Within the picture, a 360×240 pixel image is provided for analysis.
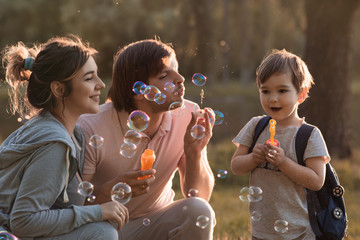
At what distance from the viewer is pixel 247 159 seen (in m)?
2.37

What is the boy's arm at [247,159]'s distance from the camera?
229cm

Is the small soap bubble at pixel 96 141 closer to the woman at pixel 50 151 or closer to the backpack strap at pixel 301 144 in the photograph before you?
the woman at pixel 50 151

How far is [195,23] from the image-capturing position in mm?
17000

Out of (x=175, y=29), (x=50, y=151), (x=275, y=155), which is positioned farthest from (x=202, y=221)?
(x=175, y=29)

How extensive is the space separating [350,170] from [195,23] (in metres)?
11.9

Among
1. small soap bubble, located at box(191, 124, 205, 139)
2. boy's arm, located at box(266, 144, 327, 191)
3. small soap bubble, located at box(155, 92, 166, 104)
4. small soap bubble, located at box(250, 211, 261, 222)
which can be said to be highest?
small soap bubble, located at box(155, 92, 166, 104)

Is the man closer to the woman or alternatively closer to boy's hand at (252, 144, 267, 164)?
the woman

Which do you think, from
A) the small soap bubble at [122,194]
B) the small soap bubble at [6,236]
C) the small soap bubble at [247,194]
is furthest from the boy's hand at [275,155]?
the small soap bubble at [6,236]

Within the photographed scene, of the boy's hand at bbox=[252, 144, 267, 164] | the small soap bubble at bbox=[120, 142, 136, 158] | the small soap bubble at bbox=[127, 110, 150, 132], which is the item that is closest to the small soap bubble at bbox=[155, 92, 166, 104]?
the small soap bubble at bbox=[127, 110, 150, 132]

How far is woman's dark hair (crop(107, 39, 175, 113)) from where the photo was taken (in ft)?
8.63

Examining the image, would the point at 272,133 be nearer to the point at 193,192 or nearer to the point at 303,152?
the point at 303,152

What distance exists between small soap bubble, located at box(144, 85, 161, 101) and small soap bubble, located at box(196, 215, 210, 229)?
0.62 metres

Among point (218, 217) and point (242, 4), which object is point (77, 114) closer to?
point (218, 217)

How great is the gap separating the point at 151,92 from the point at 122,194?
545mm
